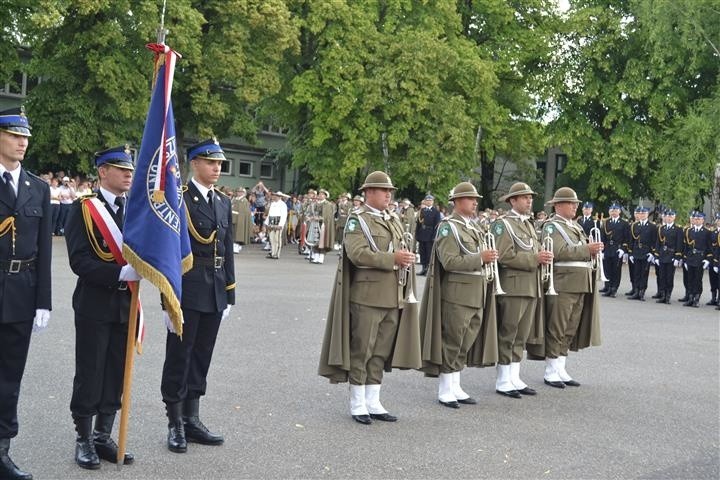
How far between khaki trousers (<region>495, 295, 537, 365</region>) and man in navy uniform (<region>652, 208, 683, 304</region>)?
11650 mm

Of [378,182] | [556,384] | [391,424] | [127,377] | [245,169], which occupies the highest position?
[245,169]

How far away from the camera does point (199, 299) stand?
21.4 feet

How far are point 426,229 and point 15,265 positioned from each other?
19078 millimetres

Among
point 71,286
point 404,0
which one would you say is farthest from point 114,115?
point 71,286

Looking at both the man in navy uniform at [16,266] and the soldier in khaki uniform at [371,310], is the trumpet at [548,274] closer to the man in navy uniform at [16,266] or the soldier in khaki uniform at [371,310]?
the soldier in khaki uniform at [371,310]

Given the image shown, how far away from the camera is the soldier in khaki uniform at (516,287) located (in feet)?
29.6

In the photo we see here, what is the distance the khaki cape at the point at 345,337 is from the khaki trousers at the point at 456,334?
0.54 m

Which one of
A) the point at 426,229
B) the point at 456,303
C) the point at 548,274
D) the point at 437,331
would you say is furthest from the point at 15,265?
the point at 426,229

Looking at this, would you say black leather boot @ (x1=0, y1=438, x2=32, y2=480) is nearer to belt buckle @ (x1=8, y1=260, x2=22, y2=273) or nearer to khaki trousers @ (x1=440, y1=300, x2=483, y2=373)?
belt buckle @ (x1=8, y1=260, x2=22, y2=273)

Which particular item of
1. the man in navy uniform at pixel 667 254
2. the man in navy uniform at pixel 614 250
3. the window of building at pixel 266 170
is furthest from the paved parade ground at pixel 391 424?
the window of building at pixel 266 170

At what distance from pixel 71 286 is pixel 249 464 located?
10.3 metres

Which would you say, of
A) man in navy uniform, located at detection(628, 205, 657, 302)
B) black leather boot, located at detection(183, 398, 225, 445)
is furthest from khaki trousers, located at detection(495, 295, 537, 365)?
man in navy uniform, located at detection(628, 205, 657, 302)

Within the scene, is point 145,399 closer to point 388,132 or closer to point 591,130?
point 388,132

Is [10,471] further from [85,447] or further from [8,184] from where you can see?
[8,184]
